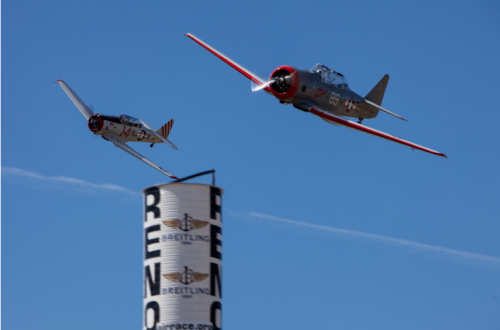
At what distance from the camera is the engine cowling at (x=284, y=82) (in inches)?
1662

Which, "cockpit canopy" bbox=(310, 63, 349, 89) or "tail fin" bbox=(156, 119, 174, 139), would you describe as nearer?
"cockpit canopy" bbox=(310, 63, 349, 89)

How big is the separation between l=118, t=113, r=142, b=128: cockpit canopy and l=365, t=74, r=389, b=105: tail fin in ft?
91.8

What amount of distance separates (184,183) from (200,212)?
6.04 ft

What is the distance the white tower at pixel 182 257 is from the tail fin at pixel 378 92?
17.0 m

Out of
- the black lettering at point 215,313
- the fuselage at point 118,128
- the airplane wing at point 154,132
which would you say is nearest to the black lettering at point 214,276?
the black lettering at point 215,313

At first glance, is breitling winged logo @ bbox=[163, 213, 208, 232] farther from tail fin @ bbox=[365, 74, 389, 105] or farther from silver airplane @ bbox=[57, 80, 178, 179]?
silver airplane @ bbox=[57, 80, 178, 179]

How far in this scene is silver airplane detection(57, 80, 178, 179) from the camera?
67812 millimetres

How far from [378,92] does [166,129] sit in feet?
105

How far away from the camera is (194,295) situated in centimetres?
3706

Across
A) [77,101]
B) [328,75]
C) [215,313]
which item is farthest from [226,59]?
[77,101]

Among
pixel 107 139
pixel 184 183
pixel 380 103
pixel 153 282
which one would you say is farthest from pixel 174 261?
pixel 107 139

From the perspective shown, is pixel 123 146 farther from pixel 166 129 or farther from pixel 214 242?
pixel 214 242

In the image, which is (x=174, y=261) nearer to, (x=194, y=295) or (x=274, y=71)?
(x=194, y=295)

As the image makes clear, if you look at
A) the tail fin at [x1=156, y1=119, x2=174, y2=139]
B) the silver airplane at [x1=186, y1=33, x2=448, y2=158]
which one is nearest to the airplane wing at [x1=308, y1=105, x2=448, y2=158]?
the silver airplane at [x1=186, y1=33, x2=448, y2=158]
